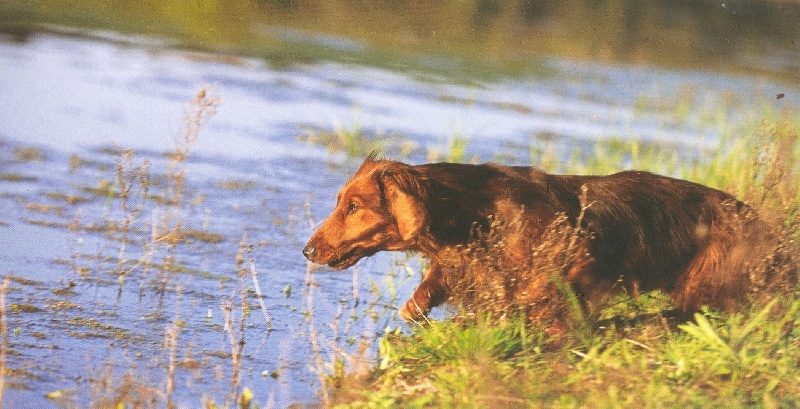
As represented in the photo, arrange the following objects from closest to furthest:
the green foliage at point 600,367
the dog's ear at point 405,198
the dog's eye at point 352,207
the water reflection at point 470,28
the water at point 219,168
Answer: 1. the green foliage at point 600,367
2. the dog's ear at point 405,198
3. the dog's eye at point 352,207
4. the water at point 219,168
5. the water reflection at point 470,28

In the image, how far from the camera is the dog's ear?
16.2 feet

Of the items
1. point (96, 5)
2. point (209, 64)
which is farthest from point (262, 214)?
point (96, 5)

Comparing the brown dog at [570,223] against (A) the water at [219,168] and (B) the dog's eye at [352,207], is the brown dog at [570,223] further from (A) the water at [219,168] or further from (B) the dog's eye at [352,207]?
(A) the water at [219,168]

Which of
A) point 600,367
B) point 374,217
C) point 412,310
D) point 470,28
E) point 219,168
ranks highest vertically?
point 470,28

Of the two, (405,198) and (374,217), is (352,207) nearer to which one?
(374,217)

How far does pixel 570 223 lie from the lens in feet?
16.6

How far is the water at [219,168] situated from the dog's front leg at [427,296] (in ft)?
1.56

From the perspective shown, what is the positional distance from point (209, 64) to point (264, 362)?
333 inches

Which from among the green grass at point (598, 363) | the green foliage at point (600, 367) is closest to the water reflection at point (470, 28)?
the green grass at point (598, 363)

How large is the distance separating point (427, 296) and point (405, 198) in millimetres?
554

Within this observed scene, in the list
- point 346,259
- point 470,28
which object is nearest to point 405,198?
point 346,259

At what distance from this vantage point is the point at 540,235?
16.5 ft

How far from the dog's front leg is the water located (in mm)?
477

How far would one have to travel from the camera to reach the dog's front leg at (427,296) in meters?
5.25
